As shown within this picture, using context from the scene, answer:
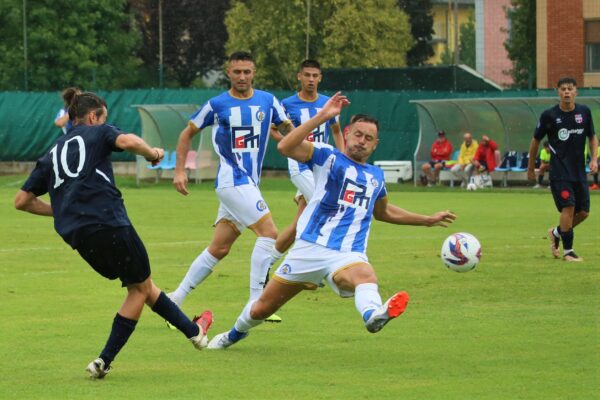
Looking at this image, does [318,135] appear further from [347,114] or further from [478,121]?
[347,114]

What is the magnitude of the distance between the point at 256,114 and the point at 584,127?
6.01m

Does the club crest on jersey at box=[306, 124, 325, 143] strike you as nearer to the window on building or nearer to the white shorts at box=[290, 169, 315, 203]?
the white shorts at box=[290, 169, 315, 203]

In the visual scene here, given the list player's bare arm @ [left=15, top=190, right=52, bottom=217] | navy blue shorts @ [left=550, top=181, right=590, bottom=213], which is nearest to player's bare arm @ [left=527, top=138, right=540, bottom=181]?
navy blue shorts @ [left=550, top=181, right=590, bottom=213]

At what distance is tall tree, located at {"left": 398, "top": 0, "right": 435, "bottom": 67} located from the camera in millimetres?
75750

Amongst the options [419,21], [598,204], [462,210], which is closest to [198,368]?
[462,210]

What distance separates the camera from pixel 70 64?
5872cm

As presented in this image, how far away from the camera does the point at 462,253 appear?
11.4m

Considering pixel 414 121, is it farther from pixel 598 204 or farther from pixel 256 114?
pixel 256 114

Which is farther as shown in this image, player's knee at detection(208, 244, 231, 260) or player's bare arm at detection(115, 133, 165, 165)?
player's knee at detection(208, 244, 231, 260)

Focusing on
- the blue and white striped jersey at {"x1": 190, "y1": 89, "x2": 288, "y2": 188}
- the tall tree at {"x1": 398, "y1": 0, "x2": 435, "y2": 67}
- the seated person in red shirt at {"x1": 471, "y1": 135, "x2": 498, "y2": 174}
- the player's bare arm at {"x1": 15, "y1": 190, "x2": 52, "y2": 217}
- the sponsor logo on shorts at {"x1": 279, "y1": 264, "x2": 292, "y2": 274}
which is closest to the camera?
the player's bare arm at {"x1": 15, "y1": 190, "x2": 52, "y2": 217}

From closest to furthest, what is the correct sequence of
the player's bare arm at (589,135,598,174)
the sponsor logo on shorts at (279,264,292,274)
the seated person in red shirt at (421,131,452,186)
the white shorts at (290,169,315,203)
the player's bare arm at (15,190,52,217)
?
the player's bare arm at (15,190,52,217) < the sponsor logo on shorts at (279,264,292,274) < the white shorts at (290,169,315,203) < the player's bare arm at (589,135,598,174) < the seated person in red shirt at (421,131,452,186)

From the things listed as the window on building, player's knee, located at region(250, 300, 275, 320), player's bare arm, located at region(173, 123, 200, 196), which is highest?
the window on building

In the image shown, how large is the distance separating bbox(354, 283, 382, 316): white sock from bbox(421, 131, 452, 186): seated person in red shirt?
2801 cm

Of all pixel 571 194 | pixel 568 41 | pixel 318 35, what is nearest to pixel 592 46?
pixel 568 41
